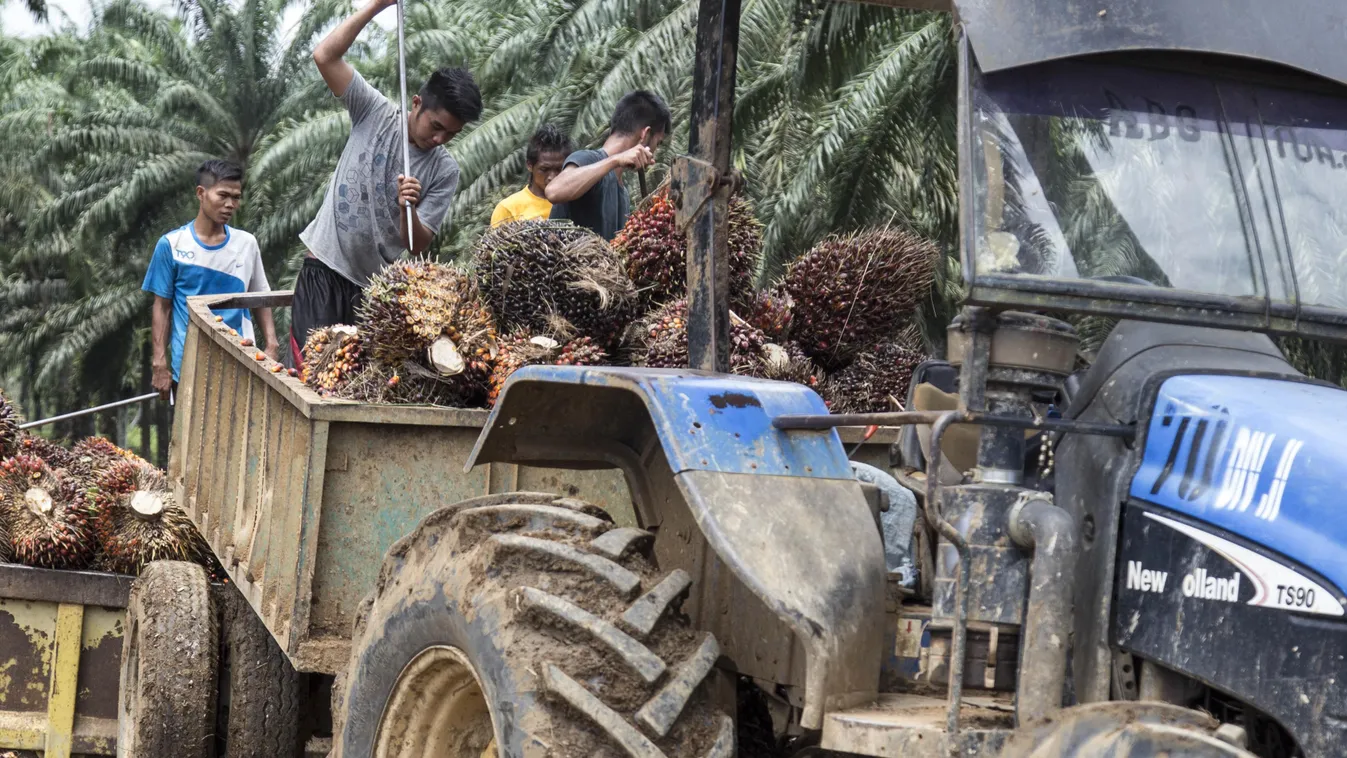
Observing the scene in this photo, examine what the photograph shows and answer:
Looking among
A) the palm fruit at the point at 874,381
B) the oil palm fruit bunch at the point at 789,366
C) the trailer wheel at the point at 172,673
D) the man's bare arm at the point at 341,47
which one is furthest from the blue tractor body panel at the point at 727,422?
the man's bare arm at the point at 341,47

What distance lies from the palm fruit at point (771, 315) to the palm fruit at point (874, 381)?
0.92ft

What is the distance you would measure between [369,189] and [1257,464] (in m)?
5.14

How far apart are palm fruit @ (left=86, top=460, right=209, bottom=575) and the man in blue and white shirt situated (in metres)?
1.77

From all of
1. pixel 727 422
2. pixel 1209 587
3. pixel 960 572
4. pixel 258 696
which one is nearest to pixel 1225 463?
pixel 1209 587

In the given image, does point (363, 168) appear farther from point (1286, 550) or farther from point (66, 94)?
point (66, 94)

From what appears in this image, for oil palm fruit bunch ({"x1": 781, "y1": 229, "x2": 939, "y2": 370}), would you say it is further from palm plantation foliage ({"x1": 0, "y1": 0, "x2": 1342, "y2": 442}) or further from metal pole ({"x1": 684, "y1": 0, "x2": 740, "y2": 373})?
palm plantation foliage ({"x1": 0, "y1": 0, "x2": 1342, "y2": 442})

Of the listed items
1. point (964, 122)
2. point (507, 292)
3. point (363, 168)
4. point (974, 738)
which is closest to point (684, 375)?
point (964, 122)

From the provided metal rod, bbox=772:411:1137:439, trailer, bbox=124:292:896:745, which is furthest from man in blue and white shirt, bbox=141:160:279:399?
metal rod, bbox=772:411:1137:439

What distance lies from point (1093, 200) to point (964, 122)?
32 cm

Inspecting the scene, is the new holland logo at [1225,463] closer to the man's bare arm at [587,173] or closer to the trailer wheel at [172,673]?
the man's bare arm at [587,173]

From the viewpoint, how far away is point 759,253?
19.8 ft

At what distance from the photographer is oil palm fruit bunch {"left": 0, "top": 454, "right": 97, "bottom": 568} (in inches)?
253

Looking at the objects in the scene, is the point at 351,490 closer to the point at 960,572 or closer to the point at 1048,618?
the point at 960,572

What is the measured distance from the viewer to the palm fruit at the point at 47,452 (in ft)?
24.9
